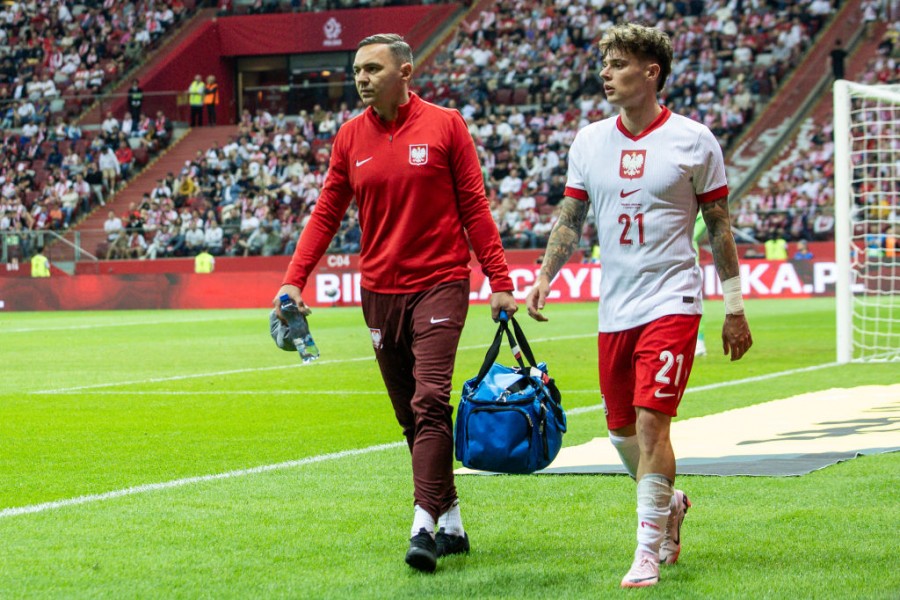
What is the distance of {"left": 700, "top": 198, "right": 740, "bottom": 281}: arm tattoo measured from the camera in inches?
216

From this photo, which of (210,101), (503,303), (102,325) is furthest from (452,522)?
(210,101)

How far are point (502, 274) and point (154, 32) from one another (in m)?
45.7

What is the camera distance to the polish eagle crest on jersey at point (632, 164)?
539 centimetres

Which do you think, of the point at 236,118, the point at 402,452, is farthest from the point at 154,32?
the point at 402,452

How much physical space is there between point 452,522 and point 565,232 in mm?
1244

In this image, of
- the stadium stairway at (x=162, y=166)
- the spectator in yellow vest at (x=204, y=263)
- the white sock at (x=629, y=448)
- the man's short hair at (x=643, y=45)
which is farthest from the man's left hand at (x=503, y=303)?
the stadium stairway at (x=162, y=166)

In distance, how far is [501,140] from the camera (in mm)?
39719

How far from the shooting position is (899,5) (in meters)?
40.4

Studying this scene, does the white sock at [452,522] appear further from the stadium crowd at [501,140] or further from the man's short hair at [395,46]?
the stadium crowd at [501,140]

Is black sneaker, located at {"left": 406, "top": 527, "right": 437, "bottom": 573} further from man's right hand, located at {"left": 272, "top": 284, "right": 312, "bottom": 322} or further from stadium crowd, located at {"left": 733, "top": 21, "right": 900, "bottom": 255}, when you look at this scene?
stadium crowd, located at {"left": 733, "top": 21, "right": 900, "bottom": 255}

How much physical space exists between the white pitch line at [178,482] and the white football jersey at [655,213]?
119 inches

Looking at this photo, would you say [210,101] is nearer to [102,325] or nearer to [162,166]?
[162,166]

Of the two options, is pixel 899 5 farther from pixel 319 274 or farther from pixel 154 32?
pixel 154 32

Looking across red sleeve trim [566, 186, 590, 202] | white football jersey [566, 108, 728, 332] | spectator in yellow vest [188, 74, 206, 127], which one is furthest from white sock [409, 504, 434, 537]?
spectator in yellow vest [188, 74, 206, 127]
